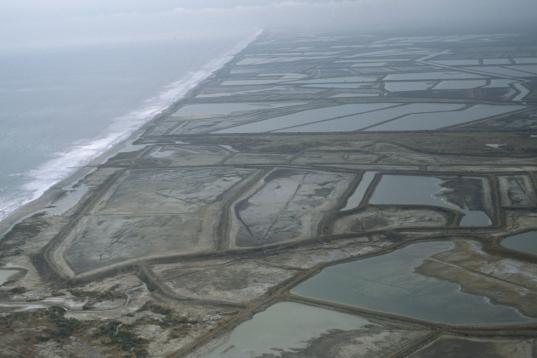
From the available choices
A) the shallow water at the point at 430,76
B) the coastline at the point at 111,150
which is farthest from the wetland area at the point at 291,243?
the shallow water at the point at 430,76

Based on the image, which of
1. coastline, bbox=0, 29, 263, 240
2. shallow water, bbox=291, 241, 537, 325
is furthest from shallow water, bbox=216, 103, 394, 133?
shallow water, bbox=291, 241, 537, 325

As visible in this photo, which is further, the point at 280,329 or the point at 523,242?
the point at 523,242

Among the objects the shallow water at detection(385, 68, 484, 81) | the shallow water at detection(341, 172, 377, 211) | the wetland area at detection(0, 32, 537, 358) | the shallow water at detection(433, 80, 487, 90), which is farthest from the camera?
the shallow water at detection(385, 68, 484, 81)

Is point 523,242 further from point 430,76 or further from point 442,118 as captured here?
point 430,76

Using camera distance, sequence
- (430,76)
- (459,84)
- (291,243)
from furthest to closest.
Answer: (430,76), (459,84), (291,243)

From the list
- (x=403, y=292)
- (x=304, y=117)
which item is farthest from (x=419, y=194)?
(x=304, y=117)

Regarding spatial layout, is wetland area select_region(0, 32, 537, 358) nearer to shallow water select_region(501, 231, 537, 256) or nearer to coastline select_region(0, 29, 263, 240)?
shallow water select_region(501, 231, 537, 256)

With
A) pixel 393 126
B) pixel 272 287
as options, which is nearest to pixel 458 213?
pixel 272 287
